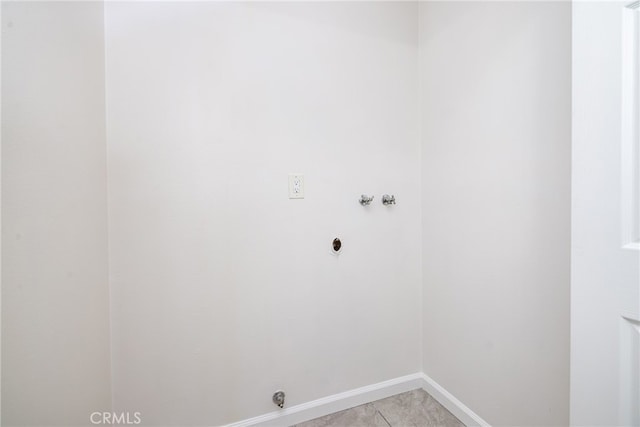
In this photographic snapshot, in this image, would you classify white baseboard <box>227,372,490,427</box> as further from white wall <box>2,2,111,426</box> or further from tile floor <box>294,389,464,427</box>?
white wall <box>2,2,111,426</box>

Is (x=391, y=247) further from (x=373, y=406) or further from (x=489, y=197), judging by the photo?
(x=373, y=406)

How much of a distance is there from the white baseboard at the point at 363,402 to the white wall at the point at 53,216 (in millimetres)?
716

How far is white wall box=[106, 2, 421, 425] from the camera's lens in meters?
1.12

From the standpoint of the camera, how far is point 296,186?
4.38 ft

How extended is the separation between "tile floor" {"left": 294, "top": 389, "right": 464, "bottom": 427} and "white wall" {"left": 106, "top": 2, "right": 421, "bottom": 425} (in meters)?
0.12

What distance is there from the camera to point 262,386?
1289 mm

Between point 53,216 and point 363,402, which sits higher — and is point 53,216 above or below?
above

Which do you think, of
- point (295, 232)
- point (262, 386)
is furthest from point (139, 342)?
point (295, 232)

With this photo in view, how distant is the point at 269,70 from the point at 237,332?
4.10 ft

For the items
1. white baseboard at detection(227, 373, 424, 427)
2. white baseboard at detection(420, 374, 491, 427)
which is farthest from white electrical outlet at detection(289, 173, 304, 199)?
white baseboard at detection(420, 374, 491, 427)

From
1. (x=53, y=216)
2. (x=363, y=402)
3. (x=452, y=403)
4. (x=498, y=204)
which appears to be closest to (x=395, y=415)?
(x=363, y=402)

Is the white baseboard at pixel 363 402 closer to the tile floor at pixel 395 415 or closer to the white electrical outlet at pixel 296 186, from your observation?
the tile floor at pixel 395 415

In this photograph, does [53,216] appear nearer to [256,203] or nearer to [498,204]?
[256,203]

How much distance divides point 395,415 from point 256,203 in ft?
4.23
